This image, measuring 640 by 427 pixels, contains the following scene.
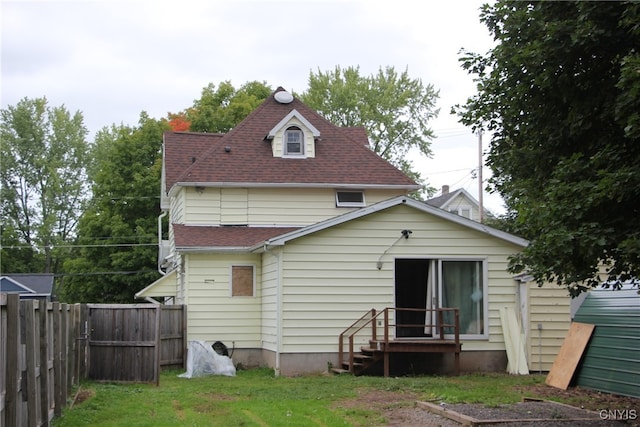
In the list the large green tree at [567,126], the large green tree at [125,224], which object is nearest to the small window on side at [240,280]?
the large green tree at [567,126]

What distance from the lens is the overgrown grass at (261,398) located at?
12391 mm

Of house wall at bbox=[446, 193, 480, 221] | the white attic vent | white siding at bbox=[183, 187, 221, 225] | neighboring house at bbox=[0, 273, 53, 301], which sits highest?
the white attic vent

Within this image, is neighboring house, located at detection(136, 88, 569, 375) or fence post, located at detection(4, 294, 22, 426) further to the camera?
neighboring house, located at detection(136, 88, 569, 375)

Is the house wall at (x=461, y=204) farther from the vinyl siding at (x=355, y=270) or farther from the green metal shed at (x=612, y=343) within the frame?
the green metal shed at (x=612, y=343)

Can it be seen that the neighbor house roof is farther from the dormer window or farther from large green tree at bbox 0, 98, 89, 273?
large green tree at bbox 0, 98, 89, 273

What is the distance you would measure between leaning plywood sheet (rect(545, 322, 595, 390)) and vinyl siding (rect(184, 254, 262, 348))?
8.50 meters

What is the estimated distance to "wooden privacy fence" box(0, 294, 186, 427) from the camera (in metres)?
7.94

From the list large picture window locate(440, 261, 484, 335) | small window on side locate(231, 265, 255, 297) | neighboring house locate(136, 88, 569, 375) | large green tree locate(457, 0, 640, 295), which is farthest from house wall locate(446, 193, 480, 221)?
large green tree locate(457, 0, 640, 295)

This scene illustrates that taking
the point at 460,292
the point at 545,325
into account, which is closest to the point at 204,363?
the point at 460,292

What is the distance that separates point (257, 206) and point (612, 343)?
39.5 feet

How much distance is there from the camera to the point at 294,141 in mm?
26250

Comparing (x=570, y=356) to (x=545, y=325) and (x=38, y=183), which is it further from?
(x=38, y=183)

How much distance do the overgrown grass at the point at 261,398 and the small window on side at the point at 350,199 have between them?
23.4 ft

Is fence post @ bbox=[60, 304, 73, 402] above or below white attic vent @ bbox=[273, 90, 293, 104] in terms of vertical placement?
below
